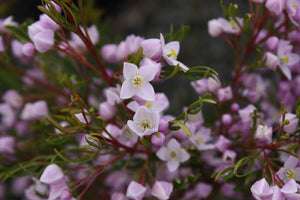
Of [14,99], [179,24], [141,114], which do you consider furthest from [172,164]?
[179,24]

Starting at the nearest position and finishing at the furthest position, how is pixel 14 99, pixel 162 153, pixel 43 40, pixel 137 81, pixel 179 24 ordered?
1. pixel 137 81
2. pixel 43 40
3. pixel 162 153
4. pixel 14 99
5. pixel 179 24

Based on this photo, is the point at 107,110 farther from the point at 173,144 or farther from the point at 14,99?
the point at 14,99

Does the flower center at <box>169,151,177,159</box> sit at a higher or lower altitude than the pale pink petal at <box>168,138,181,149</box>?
lower

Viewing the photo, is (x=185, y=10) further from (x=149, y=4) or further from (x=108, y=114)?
(x=108, y=114)

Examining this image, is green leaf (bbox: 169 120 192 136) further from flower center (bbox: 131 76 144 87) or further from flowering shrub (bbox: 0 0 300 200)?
flower center (bbox: 131 76 144 87)

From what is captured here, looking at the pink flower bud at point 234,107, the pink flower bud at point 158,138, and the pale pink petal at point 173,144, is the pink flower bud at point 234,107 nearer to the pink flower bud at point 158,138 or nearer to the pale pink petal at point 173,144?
the pale pink petal at point 173,144

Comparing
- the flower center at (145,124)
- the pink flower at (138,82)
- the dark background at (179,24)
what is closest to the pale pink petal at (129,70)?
the pink flower at (138,82)

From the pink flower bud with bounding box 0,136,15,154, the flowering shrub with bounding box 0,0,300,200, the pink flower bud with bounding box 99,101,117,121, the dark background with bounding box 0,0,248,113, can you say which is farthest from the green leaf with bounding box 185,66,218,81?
the dark background with bounding box 0,0,248,113
